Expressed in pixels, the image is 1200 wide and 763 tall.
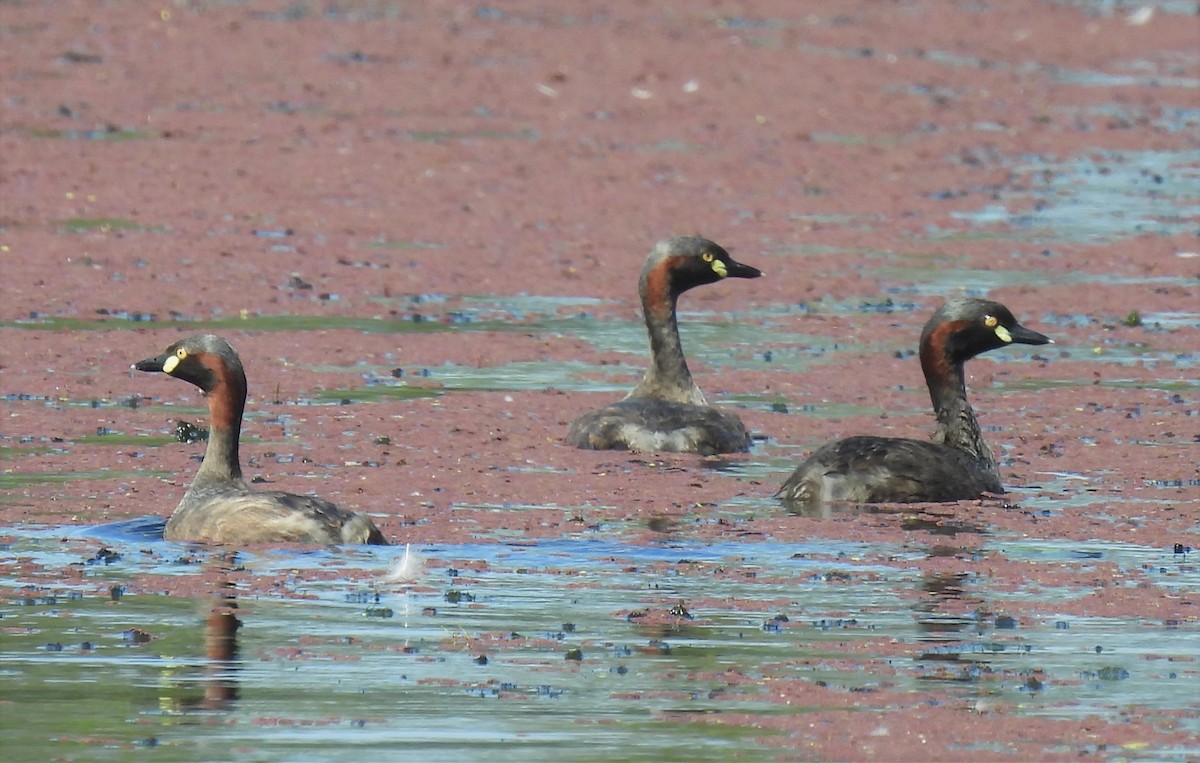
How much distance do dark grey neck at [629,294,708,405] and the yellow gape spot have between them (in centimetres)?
364

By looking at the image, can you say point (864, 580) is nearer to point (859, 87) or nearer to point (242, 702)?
point (242, 702)

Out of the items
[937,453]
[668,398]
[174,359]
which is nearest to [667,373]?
[668,398]

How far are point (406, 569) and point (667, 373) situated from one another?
5085 millimetres

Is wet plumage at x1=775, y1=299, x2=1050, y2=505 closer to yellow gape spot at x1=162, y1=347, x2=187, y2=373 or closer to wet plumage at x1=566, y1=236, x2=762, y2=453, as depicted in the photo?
wet plumage at x1=566, y1=236, x2=762, y2=453

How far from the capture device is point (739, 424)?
15516 mm

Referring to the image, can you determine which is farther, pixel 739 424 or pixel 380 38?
pixel 380 38

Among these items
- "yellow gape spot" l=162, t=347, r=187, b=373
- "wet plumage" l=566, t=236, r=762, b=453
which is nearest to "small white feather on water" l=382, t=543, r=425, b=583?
"yellow gape spot" l=162, t=347, r=187, b=373

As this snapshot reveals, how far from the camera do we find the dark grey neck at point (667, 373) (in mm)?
16312

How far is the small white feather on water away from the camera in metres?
11.4

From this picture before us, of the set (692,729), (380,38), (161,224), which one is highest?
(380,38)

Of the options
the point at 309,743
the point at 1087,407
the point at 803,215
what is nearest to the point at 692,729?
the point at 309,743

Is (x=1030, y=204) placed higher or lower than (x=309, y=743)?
higher

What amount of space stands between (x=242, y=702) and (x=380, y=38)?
26146 millimetres

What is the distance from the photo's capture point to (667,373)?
53.8ft
